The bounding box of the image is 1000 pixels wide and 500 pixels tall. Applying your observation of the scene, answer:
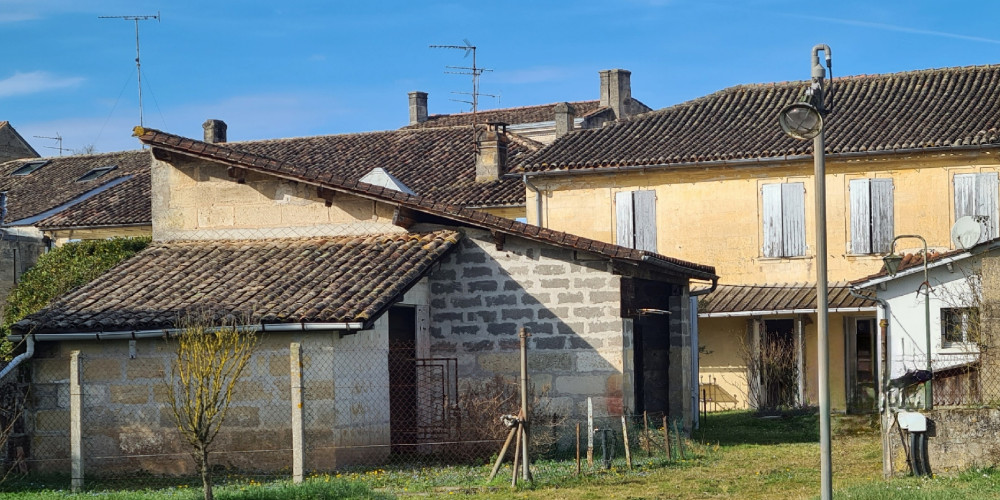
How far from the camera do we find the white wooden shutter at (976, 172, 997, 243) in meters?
26.2

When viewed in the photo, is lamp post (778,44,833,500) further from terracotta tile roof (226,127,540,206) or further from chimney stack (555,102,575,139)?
chimney stack (555,102,575,139)

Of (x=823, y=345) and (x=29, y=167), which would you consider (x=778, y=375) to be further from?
(x=29, y=167)

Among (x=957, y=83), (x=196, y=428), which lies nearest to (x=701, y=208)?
(x=957, y=83)

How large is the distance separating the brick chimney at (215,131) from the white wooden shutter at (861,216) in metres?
23.4

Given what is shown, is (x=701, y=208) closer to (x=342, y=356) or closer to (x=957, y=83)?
(x=957, y=83)

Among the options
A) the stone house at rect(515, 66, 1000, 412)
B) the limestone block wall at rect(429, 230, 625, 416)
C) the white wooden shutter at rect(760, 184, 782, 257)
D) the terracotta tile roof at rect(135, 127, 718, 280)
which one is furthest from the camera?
the white wooden shutter at rect(760, 184, 782, 257)

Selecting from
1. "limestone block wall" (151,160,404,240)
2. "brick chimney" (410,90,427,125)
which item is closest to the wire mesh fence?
"limestone block wall" (151,160,404,240)

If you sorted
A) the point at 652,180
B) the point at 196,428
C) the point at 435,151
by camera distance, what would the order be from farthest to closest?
1. the point at 435,151
2. the point at 652,180
3. the point at 196,428

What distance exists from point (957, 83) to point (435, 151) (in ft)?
44.3

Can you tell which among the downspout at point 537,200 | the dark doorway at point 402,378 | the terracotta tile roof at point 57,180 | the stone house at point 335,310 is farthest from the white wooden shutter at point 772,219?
the terracotta tile roof at point 57,180

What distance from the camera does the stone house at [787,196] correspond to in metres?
26.6

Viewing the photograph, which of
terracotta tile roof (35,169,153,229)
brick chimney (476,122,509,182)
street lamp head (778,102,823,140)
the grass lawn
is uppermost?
brick chimney (476,122,509,182)

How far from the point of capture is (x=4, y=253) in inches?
1052

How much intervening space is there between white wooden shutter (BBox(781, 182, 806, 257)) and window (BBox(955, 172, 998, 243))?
3.11 meters
